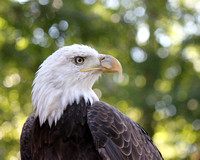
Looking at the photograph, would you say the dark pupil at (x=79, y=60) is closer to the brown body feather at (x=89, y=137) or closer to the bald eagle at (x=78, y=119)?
the bald eagle at (x=78, y=119)

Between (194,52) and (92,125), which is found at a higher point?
(194,52)

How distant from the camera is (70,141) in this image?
121 inches

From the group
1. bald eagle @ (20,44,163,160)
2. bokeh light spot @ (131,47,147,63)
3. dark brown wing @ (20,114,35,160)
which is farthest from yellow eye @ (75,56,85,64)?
bokeh light spot @ (131,47,147,63)

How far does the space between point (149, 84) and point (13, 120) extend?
4.43 m

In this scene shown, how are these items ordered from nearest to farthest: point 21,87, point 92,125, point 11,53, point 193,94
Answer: point 92,125 → point 11,53 → point 21,87 → point 193,94

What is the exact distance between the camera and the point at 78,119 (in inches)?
124

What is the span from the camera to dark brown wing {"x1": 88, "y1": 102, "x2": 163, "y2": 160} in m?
2.94

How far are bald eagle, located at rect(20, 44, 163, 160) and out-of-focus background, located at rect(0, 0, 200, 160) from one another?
3770 mm

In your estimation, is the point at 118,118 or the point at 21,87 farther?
the point at 21,87

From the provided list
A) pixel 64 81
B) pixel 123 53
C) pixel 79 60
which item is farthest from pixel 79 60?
pixel 123 53

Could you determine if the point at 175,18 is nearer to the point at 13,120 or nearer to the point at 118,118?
the point at 13,120

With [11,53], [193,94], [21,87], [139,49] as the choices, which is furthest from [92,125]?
[139,49]

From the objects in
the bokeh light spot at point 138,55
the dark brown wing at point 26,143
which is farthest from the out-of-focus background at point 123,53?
the dark brown wing at point 26,143

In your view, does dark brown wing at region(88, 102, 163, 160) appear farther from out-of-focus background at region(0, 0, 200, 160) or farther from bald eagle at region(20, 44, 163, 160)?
out-of-focus background at region(0, 0, 200, 160)
